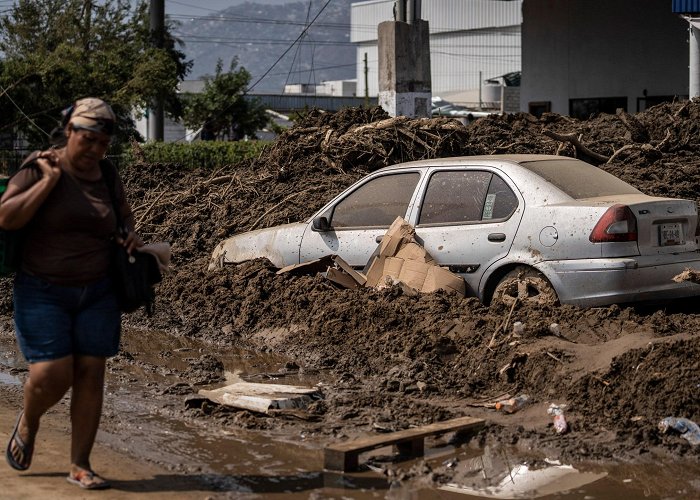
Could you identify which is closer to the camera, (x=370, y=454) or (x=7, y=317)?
(x=370, y=454)

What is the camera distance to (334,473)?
5.85 meters

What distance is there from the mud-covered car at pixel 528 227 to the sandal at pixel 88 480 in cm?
448

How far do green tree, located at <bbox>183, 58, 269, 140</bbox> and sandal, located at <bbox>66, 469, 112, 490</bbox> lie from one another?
43.2 meters

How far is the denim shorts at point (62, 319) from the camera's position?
209 inches

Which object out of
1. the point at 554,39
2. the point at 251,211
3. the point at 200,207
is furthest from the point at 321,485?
the point at 554,39

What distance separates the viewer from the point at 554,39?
1284 inches

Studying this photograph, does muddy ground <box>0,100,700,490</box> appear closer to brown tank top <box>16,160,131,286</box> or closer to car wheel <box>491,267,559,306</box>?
car wheel <box>491,267,559,306</box>

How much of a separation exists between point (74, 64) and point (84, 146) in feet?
81.0

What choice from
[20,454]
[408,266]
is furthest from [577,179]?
[20,454]

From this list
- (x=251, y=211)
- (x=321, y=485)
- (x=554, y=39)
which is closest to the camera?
(x=321, y=485)

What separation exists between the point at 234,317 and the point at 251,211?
12.0 ft

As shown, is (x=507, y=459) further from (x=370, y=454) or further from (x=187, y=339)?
(x=187, y=339)

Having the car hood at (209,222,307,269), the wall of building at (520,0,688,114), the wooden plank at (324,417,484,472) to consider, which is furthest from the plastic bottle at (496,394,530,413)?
the wall of building at (520,0,688,114)

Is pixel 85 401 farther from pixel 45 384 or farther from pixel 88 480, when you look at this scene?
pixel 88 480
